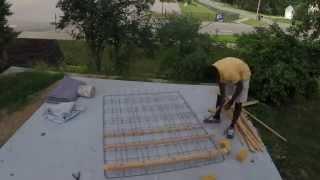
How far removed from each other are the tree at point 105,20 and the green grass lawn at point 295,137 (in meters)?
2.88

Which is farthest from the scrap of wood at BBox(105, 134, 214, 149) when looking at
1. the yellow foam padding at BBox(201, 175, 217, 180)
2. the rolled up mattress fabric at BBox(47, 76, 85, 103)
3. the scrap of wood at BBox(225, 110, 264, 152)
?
the rolled up mattress fabric at BBox(47, 76, 85, 103)

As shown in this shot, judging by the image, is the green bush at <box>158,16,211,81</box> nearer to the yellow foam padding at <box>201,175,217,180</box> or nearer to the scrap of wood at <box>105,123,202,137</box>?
the scrap of wood at <box>105,123,202,137</box>

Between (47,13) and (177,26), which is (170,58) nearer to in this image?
(177,26)

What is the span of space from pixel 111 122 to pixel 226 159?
1495mm

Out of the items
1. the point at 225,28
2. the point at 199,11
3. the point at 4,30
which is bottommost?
the point at 4,30

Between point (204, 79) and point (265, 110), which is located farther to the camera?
point (204, 79)

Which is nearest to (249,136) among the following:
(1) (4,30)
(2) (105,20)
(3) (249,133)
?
(3) (249,133)

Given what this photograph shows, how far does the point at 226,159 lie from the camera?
371 centimetres

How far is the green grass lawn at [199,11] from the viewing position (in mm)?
23763

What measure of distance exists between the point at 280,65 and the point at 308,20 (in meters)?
1.76

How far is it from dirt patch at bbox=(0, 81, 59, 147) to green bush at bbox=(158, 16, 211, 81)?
8.28ft

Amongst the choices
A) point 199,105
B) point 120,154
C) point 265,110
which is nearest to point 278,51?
point 265,110

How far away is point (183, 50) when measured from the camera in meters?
7.07

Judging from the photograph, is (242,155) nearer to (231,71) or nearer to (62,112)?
(231,71)
